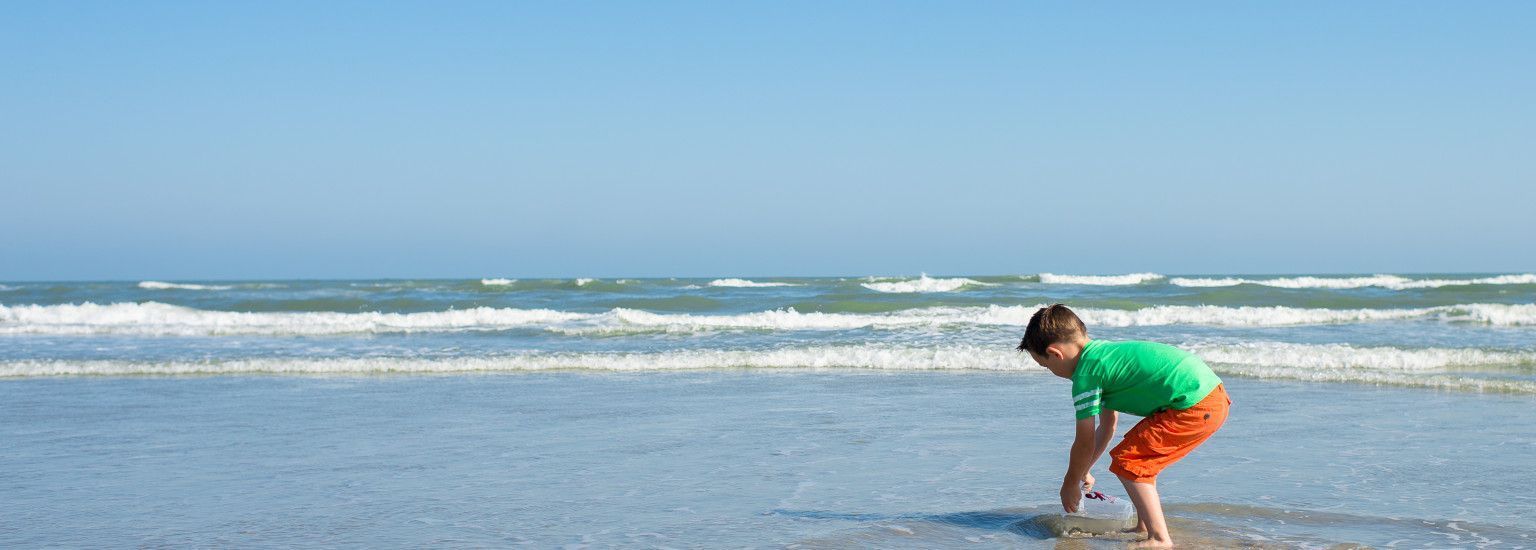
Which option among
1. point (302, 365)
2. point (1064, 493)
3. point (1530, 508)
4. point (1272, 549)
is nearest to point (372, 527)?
point (1064, 493)

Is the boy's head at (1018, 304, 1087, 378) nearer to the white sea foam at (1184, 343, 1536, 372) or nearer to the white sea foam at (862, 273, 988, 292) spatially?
the white sea foam at (1184, 343, 1536, 372)

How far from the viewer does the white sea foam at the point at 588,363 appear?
12.8 m

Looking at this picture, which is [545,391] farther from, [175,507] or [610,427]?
[175,507]

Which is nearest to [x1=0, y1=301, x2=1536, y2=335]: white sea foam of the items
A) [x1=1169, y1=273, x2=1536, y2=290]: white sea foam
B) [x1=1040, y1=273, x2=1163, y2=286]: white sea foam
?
[x1=1169, y1=273, x2=1536, y2=290]: white sea foam

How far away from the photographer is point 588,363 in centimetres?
1329

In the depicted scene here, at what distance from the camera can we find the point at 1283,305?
2412 centimetres

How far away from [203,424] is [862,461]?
5.08 meters

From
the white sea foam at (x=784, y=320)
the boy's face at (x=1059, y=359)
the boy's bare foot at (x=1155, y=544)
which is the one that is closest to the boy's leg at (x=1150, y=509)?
the boy's bare foot at (x=1155, y=544)

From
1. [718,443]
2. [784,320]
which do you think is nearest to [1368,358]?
[718,443]

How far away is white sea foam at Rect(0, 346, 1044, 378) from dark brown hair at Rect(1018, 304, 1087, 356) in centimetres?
822

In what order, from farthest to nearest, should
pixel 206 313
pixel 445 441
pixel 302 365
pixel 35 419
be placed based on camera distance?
pixel 206 313 → pixel 302 365 → pixel 35 419 → pixel 445 441

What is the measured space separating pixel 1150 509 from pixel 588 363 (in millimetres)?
9521

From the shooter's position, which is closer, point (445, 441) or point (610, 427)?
point (445, 441)

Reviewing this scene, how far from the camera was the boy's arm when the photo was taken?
4.28 metres
